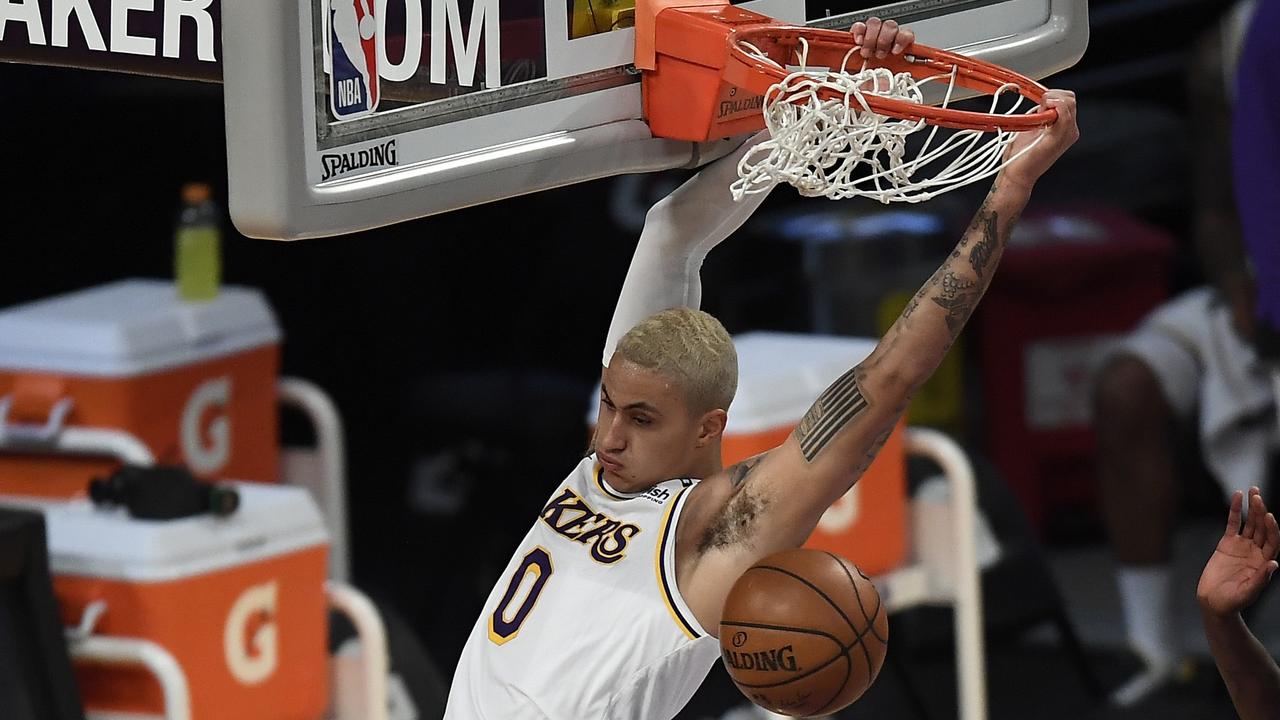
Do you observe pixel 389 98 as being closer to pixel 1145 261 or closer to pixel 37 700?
pixel 37 700

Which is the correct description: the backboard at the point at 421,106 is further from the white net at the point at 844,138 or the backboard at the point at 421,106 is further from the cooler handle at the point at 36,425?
the cooler handle at the point at 36,425

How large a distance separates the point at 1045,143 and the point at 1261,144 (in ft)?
11.1

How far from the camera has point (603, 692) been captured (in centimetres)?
369

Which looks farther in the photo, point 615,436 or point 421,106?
point 615,436

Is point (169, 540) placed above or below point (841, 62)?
below

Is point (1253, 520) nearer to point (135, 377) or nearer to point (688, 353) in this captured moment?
point (688, 353)

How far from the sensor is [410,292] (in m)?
8.99

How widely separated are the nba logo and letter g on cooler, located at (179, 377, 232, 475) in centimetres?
287

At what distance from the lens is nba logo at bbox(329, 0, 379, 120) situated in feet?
10.4

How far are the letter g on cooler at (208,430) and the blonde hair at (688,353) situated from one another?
2.57m

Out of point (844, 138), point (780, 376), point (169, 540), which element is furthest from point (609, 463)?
point (780, 376)

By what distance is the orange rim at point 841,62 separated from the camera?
3376mm

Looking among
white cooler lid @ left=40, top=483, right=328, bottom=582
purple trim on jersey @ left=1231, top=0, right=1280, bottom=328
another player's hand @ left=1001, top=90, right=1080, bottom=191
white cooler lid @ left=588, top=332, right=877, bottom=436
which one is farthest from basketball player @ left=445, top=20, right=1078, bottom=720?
purple trim on jersey @ left=1231, top=0, right=1280, bottom=328

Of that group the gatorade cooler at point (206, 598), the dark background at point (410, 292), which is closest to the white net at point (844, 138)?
the gatorade cooler at point (206, 598)
